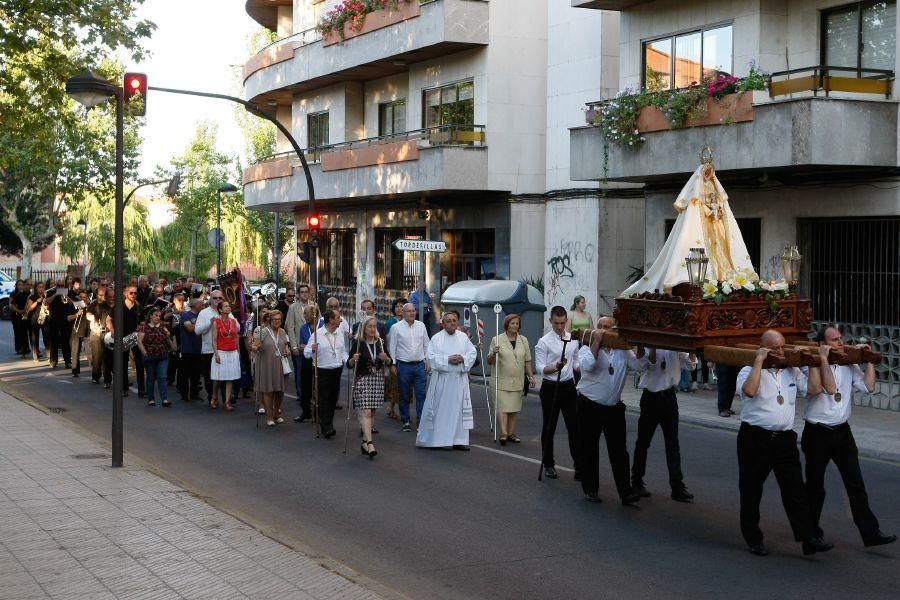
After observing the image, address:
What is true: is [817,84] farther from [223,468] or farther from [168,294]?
[168,294]

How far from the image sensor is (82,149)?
51.0 m

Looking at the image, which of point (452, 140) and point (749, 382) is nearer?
point (749, 382)

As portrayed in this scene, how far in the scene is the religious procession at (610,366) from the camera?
8727mm

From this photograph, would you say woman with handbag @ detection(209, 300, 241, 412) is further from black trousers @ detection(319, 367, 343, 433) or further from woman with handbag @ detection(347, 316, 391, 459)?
woman with handbag @ detection(347, 316, 391, 459)

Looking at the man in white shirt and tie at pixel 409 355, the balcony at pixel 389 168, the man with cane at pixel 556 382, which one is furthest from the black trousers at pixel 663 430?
the balcony at pixel 389 168

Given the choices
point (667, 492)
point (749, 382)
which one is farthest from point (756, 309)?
point (667, 492)

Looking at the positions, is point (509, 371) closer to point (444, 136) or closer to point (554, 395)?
point (554, 395)

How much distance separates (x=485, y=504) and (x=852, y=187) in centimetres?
1064

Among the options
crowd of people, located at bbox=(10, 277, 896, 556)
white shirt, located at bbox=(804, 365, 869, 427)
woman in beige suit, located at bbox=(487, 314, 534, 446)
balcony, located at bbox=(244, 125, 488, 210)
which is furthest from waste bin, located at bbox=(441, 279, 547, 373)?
white shirt, located at bbox=(804, 365, 869, 427)

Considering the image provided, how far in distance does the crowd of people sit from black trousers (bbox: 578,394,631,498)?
0.04 ft

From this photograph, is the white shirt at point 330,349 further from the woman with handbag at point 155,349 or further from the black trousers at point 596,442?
the black trousers at point 596,442

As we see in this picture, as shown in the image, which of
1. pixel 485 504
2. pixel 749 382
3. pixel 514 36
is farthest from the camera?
pixel 514 36

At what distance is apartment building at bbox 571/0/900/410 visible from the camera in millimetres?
17469

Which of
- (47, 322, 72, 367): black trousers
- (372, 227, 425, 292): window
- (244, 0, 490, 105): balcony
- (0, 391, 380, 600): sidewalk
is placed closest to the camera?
(0, 391, 380, 600): sidewalk
